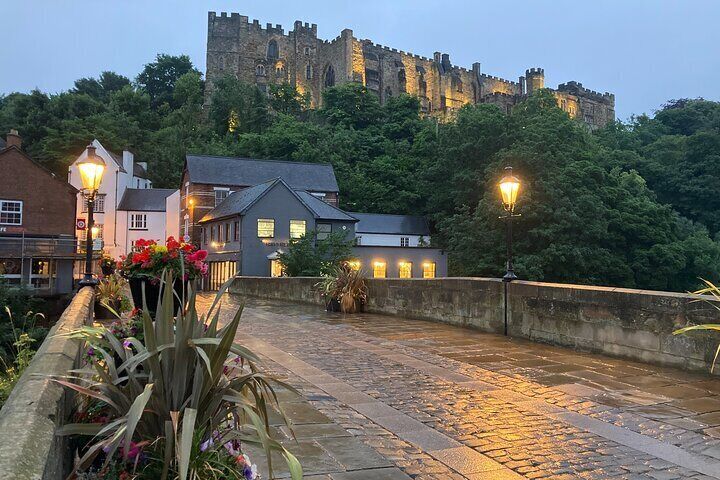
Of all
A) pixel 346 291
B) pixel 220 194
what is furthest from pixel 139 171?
pixel 346 291

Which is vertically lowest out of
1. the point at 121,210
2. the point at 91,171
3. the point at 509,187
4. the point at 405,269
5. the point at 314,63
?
the point at 405,269

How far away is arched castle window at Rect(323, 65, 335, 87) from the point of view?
93312 mm

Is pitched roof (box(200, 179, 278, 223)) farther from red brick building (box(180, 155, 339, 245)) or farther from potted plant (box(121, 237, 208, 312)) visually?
potted plant (box(121, 237, 208, 312))

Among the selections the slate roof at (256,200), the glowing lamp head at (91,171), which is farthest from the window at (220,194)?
the glowing lamp head at (91,171)

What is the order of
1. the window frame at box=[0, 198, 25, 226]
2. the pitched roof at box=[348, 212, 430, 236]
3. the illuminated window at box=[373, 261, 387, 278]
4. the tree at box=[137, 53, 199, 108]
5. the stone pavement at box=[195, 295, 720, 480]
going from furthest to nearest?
1. the tree at box=[137, 53, 199, 108]
2. the pitched roof at box=[348, 212, 430, 236]
3. the illuminated window at box=[373, 261, 387, 278]
4. the window frame at box=[0, 198, 25, 226]
5. the stone pavement at box=[195, 295, 720, 480]

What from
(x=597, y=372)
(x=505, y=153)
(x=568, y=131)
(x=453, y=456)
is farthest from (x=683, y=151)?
(x=453, y=456)

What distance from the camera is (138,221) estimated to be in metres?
52.9

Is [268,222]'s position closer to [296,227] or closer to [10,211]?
[296,227]

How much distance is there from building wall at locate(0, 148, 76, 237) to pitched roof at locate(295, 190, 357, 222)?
15.4m

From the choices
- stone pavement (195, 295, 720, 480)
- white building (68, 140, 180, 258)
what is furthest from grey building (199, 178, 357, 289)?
stone pavement (195, 295, 720, 480)

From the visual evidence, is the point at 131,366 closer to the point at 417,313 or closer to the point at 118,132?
the point at 417,313

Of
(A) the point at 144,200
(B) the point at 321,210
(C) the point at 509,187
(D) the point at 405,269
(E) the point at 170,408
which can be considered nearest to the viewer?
(E) the point at 170,408

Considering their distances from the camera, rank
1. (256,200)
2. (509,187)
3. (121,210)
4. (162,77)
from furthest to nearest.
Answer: (162,77) < (121,210) < (256,200) < (509,187)

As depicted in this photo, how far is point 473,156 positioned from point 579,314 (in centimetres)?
4314
